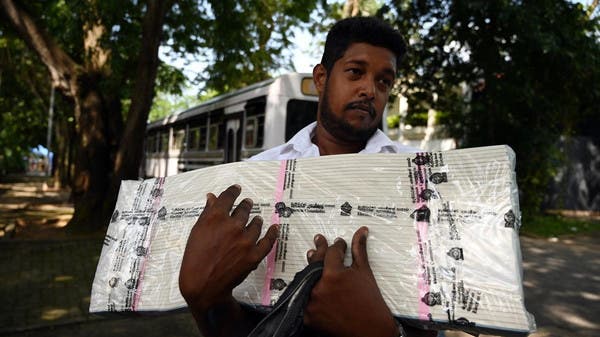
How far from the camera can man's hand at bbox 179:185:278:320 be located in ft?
3.13

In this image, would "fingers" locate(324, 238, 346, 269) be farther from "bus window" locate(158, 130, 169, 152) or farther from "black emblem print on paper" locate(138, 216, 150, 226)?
"bus window" locate(158, 130, 169, 152)

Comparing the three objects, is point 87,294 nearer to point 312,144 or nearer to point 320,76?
point 312,144

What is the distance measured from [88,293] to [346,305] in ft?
16.6

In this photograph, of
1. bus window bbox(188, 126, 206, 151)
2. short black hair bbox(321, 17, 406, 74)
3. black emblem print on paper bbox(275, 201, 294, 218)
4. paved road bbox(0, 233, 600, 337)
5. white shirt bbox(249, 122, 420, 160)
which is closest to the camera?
black emblem print on paper bbox(275, 201, 294, 218)

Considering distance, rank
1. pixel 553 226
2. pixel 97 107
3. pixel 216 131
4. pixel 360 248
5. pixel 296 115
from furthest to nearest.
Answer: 1. pixel 553 226
2. pixel 216 131
3. pixel 97 107
4. pixel 296 115
5. pixel 360 248

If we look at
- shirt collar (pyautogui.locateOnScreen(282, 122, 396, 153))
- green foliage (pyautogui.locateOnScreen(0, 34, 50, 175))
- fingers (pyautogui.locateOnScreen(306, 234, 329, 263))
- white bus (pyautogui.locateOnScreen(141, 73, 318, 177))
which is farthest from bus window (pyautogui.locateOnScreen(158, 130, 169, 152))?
fingers (pyautogui.locateOnScreen(306, 234, 329, 263))

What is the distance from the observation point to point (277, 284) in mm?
1075

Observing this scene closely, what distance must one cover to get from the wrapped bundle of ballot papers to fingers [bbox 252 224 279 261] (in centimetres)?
6

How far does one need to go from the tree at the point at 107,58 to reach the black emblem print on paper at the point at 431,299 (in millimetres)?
7742

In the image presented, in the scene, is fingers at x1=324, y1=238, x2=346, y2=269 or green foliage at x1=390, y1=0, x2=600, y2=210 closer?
fingers at x1=324, y1=238, x2=346, y2=269

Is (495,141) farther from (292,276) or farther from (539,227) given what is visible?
(292,276)

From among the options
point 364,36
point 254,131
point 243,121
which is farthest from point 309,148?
point 243,121

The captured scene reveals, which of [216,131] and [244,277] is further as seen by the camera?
[216,131]

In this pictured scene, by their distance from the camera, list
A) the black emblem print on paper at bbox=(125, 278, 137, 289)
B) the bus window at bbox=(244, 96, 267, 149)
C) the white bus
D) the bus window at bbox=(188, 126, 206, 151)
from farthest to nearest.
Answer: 1. the bus window at bbox=(188, 126, 206, 151)
2. the bus window at bbox=(244, 96, 267, 149)
3. the white bus
4. the black emblem print on paper at bbox=(125, 278, 137, 289)
